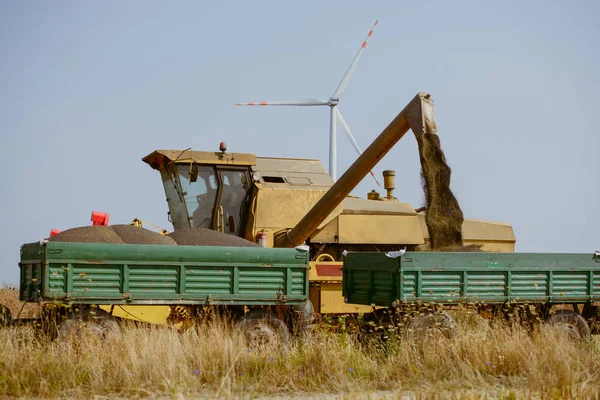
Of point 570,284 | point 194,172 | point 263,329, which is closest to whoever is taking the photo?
point 263,329

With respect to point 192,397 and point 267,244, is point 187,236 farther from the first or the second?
point 192,397

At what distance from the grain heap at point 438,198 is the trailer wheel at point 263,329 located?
3248 mm

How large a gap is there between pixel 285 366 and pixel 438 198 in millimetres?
4674

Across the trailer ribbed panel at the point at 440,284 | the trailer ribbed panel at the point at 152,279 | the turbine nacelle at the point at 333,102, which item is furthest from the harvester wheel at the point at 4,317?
the turbine nacelle at the point at 333,102

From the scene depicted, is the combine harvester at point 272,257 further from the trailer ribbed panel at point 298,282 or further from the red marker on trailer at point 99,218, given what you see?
the red marker on trailer at point 99,218

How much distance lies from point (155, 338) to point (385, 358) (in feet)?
9.19

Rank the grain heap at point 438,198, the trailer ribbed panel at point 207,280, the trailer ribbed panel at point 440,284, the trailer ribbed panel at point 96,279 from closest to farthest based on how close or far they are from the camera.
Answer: the trailer ribbed panel at point 96,279 → the trailer ribbed panel at point 207,280 → the trailer ribbed panel at point 440,284 → the grain heap at point 438,198

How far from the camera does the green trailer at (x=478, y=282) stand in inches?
445

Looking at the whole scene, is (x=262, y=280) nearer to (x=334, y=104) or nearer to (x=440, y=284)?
(x=440, y=284)

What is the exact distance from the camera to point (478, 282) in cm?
1176

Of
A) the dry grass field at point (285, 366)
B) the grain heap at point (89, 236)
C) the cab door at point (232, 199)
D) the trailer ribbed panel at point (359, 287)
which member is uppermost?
the cab door at point (232, 199)

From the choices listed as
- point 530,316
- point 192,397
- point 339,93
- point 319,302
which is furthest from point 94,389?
point 339,93

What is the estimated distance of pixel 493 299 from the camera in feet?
38.8

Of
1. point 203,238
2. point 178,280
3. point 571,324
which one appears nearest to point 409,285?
point 571,324
